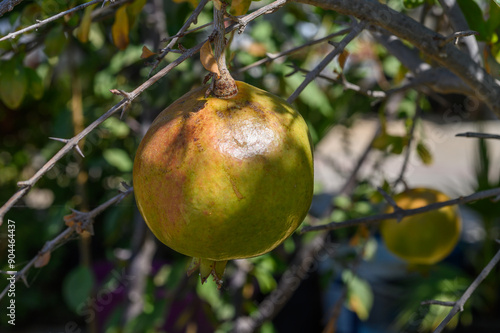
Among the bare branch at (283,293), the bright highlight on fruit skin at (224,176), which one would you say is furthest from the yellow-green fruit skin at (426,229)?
the bright highlight on fruit skin at (224,176)

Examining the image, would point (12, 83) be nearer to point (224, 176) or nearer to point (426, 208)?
point (224, 176)

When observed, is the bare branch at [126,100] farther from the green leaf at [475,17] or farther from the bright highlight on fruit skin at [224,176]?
the green leaf at [475,17]

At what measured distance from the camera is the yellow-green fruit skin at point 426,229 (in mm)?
1189

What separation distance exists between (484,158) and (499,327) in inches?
36.6

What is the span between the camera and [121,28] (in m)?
0.90

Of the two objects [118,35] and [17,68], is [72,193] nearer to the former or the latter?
[17,68]

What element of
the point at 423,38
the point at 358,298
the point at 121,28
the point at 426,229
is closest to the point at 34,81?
the point at 121,28

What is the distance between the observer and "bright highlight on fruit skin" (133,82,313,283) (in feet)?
1.74

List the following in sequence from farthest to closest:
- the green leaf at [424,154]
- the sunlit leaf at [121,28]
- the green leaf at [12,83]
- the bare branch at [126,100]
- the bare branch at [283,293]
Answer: the bare branch at [283,293], the green leaf at [424,154], the green leaf at [12,83], the sunlit leaf at [121,28], the bare branch at [126,100]

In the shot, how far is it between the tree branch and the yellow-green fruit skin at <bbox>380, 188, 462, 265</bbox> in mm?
413

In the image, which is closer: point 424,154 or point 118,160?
point 424,154

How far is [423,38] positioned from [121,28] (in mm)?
517

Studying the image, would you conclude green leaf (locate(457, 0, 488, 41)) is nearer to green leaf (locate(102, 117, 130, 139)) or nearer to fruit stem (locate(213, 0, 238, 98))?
fruit stem (locate(213, 0, 238, 98))

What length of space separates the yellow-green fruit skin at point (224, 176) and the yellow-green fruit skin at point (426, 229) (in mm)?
690
